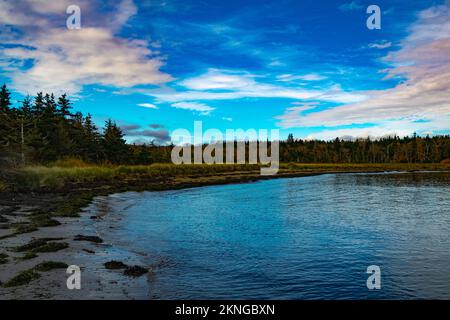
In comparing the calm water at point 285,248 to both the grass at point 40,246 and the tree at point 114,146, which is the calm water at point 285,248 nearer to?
the grass at point 40,246

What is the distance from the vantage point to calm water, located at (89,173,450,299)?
12070mm

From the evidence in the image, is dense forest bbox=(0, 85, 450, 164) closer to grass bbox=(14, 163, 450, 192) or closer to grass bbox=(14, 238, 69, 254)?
grass bbox=(14, 163, 450, 192)

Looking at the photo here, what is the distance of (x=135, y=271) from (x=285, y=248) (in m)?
7.46

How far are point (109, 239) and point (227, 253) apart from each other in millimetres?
6272

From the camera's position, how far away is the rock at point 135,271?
1279 cm

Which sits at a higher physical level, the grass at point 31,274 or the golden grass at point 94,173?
the golden grass at point 94,173

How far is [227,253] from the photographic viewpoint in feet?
54.6

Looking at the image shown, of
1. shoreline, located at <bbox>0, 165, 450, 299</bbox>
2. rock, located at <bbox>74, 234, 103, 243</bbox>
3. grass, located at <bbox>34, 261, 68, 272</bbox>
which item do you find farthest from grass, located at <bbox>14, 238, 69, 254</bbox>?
grass, located at <bbox>34, 261, 68, 272</bbox>

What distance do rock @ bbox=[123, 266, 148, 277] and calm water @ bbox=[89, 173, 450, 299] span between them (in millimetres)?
517

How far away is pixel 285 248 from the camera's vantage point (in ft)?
57.7

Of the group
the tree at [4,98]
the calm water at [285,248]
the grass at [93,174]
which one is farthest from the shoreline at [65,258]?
the tree at [4,98]

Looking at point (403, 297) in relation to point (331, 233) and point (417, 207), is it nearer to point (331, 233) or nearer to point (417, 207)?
point (331, 233)

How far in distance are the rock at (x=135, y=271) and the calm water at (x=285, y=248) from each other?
1.70ft

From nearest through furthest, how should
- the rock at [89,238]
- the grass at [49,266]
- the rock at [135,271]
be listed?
the grass at [49,266], the rock at [135,271], the rock at [89,238]
